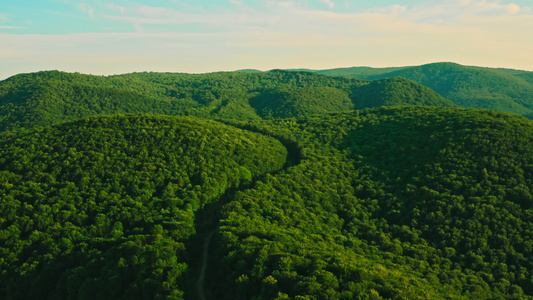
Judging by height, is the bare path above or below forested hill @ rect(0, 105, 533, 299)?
below

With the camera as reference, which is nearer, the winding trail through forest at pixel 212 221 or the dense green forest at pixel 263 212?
the dense green forest at pixel 263 212

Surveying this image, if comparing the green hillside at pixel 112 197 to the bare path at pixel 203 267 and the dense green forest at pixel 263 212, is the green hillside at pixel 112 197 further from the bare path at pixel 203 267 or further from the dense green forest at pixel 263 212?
the bare path at pixel 203 267

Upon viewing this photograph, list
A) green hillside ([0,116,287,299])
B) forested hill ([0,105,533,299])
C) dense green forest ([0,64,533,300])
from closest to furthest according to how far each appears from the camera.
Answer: forested hill ([0,105,533,299]) → dense green forest ([0,64,533,300]) → green hillside ([0,116,287,299])

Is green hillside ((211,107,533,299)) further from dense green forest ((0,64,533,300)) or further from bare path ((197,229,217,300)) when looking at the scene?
bare path ((197,229,217,300))

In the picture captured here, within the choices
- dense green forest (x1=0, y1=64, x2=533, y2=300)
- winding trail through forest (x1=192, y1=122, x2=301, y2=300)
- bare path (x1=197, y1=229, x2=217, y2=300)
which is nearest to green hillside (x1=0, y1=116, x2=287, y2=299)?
dense green forest (x1=0, y1=64, x2=533, y2=300)

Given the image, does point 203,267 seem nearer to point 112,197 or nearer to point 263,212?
point 263,212

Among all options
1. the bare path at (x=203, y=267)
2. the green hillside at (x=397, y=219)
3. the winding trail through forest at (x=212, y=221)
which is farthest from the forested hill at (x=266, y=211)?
the winding trail through forest at (x=212, y=221)
